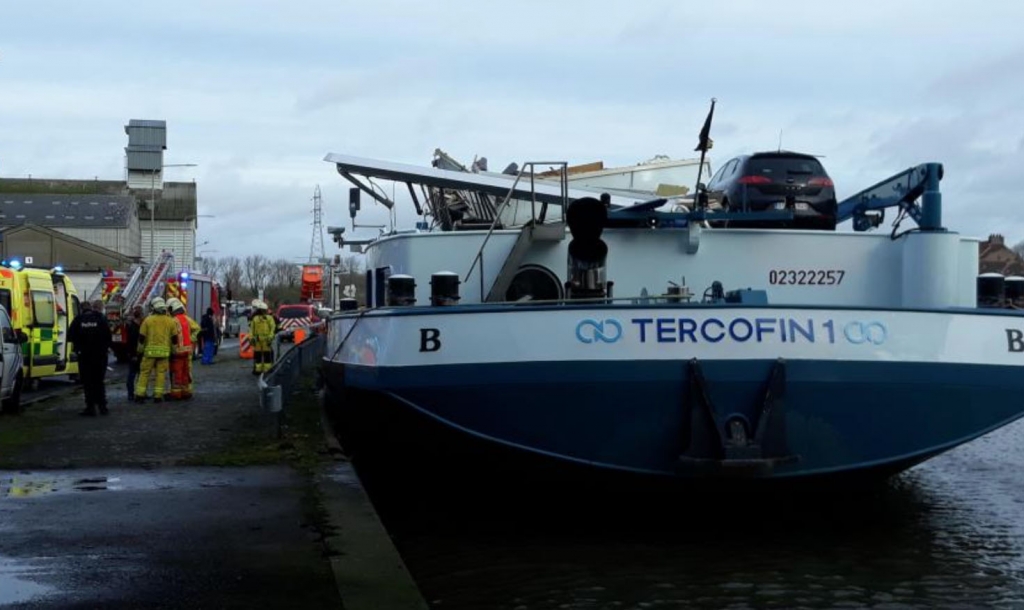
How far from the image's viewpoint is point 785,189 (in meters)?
11.4

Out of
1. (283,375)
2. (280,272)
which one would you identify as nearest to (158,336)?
(283,375)

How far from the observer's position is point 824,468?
29.6 ft

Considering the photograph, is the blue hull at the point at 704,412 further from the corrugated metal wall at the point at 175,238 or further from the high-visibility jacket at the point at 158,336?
the corrugated metal wall at the point at 175,238

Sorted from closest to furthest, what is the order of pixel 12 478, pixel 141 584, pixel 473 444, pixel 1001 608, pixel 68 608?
pixel 68 608
pixel 141 584
pixel 1001 608
pixel 473 444
pixel 12 478

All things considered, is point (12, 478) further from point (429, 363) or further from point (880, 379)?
point (880, 379)

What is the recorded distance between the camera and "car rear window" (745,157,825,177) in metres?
11.4

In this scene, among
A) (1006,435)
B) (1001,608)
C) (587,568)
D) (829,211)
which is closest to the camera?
(1001,608)

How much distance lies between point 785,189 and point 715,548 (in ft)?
11.7

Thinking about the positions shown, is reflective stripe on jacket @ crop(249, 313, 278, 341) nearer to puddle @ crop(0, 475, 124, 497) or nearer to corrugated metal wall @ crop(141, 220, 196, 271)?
puddle @ crop(0, 475, 124, 497)

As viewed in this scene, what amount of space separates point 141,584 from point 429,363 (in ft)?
9.25

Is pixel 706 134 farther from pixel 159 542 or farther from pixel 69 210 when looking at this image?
pixel 69 210

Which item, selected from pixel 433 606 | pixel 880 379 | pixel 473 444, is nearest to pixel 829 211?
pixel 880 379

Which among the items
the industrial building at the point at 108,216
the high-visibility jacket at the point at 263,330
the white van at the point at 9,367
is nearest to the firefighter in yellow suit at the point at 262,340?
the high-visibility jacket at the point at 263,330

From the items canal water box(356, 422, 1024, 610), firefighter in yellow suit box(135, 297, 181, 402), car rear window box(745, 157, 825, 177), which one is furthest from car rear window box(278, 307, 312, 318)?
car rear window box(745, 157, 825, 177)
